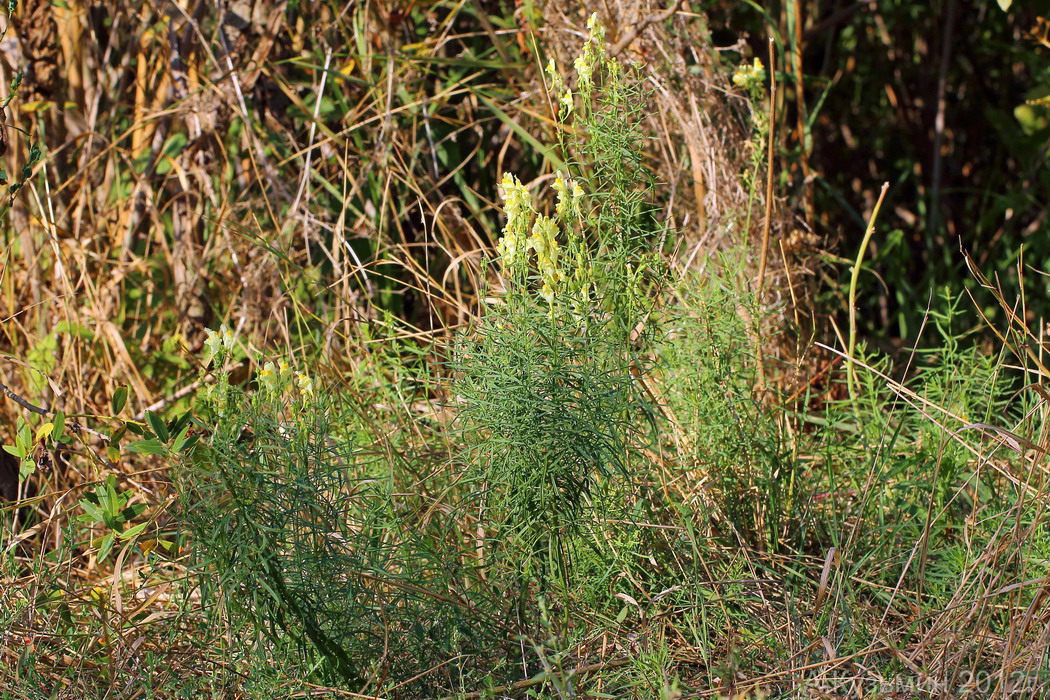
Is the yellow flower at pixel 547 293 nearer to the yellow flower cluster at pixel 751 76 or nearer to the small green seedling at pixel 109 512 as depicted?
the small green seedling at pixel 109 512

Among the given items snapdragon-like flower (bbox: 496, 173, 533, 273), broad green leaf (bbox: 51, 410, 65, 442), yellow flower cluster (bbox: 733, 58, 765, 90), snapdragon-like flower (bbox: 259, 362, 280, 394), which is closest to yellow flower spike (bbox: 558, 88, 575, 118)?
snapdragon-like flower (bbox: 496, 173, 533, 273)

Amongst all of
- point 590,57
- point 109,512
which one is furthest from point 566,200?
point 109,512

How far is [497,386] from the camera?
57.2 inches

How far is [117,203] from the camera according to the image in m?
2.85

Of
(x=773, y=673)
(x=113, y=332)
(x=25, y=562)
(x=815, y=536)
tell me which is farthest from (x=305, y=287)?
(x=773, y=673)

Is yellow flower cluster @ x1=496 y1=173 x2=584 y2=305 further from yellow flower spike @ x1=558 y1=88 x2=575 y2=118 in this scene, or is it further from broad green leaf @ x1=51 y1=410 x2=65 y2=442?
broad green leaf @ x1=51 y1=410 x2=65 y2=442

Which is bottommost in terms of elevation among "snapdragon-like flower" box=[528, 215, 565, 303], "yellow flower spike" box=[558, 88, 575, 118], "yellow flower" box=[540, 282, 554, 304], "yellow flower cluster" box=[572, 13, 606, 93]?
"yellow flower" box=[540, 282, 554, 304]

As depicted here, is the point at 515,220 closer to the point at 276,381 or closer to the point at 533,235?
the point at 533,235

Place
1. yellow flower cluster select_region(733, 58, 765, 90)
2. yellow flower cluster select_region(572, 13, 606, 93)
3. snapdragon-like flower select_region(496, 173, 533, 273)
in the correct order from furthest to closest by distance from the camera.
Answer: yellow flower cluster select_region(733, 58, 765, 90)
yellow flower cluster select_region(572, 13, 606, 93)
snapdragon-like flower select_region(496, 173, 533, 273)

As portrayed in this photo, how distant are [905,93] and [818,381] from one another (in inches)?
67.8

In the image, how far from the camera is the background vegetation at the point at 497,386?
1466 mm

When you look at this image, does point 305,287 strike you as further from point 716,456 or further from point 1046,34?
point 1046,34

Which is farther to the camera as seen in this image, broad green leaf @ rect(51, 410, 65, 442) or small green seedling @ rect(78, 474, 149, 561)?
broad green leaf @ rect(51, 410, 65, 442)

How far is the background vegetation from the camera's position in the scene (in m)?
1.47
